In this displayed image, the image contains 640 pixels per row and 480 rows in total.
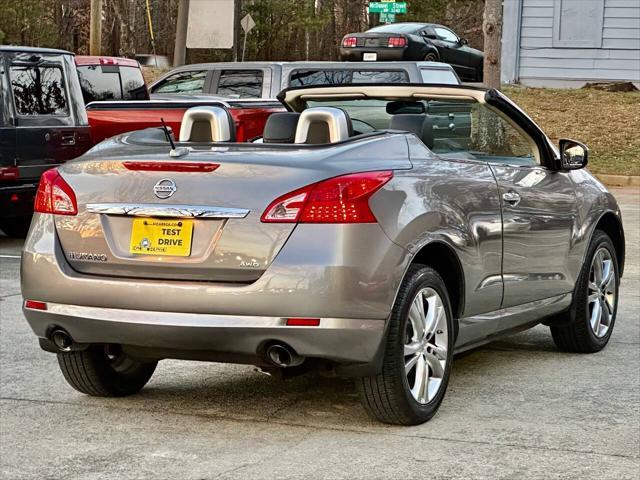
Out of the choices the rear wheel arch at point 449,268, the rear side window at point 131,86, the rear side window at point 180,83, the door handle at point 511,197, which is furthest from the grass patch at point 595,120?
the rear wheel arch at point 449,268

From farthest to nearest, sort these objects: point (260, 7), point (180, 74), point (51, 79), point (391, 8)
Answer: point (260, 7) < point (391, 8) < point (180, 74) < point (51, 79)

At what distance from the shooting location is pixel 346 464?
5422 mm

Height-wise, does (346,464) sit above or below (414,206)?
below

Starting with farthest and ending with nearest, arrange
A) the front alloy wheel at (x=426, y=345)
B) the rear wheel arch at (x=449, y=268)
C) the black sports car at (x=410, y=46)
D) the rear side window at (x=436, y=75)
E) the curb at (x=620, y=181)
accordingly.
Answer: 1. the black sports car at (x=410, y=46)
2. the curb at (x=620, y=181)
3. the rear side window at (x=436, y=75)
4. the rear wheel arch at (x=449, y=268)
5. the front alloy wheel at (x=426, y=345)

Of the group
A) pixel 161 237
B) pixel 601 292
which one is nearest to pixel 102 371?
pixel 161 237

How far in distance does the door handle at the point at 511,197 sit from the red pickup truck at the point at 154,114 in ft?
23.7

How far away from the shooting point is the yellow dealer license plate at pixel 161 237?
19.0 ft

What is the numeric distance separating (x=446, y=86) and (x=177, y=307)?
217 centimetres

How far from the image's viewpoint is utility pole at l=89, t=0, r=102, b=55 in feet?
99.3

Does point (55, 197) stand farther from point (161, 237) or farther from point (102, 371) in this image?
point (102, 371)

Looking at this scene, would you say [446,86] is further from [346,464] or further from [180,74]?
[180,74]

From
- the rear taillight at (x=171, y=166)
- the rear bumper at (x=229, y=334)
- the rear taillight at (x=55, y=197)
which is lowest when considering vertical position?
the rear bumper at (x=229, y=334)

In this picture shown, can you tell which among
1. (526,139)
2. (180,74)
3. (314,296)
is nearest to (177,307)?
(314,296)

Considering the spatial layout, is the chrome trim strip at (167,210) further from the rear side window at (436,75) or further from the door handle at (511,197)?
the rear side window at (436,75)
